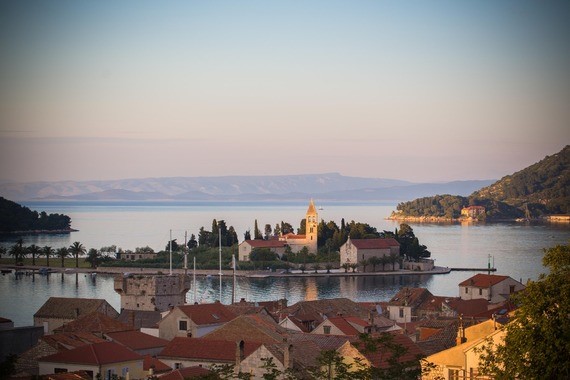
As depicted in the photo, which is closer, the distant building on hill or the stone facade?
the stone facade

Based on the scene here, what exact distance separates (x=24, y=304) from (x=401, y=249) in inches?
1848

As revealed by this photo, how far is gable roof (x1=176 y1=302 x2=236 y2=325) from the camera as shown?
3206cm

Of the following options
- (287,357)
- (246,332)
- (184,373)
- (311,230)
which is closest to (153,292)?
(246,332)

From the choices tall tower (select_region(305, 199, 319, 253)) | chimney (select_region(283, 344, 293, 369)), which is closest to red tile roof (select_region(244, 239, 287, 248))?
tall tower (select_region(305, 199, 319, 253))

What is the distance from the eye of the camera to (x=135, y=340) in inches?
1131

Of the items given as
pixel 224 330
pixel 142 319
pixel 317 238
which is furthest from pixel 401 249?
pixel 224 330

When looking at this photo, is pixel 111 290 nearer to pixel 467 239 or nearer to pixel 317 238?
pixel 317 238

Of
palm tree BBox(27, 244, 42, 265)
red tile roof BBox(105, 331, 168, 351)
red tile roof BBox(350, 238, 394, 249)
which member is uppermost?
red tile roof BBox(350, 238, 394, 249)

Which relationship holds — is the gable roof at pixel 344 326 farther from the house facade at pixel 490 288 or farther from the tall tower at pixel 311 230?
the tall tower at pixel 311 230

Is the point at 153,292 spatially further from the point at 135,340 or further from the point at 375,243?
the point at 375,243

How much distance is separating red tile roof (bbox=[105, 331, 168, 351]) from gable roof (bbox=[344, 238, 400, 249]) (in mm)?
65031

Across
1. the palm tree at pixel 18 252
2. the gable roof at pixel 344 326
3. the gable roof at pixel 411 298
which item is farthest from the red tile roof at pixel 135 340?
the palm tree at pixel 18 252

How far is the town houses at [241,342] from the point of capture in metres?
19.3

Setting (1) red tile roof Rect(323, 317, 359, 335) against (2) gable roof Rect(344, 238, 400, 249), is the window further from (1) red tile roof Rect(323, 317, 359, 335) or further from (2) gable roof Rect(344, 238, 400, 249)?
(2) gable roof Rect(344, 238, 400, 249)
